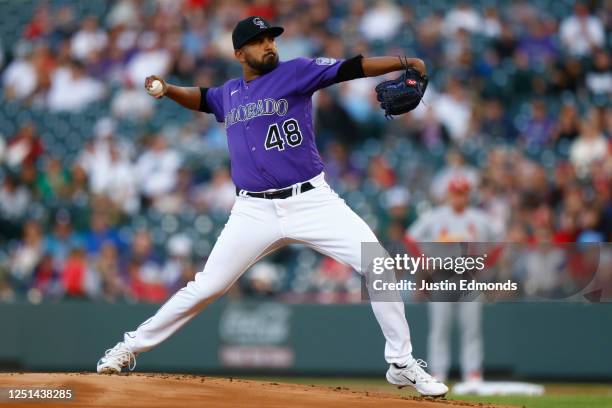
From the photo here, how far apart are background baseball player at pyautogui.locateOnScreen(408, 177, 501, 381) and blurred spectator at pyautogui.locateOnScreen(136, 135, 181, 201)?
418cm

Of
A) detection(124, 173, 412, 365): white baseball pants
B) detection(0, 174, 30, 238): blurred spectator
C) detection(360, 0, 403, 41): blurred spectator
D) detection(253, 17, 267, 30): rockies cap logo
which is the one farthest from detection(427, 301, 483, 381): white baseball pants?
detection(0, 174, 30, 238): blurred spectator

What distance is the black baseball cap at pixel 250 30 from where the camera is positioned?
6523mm

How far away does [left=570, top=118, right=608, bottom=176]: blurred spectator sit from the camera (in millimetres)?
12945

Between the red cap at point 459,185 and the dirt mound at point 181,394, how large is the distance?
4.47m

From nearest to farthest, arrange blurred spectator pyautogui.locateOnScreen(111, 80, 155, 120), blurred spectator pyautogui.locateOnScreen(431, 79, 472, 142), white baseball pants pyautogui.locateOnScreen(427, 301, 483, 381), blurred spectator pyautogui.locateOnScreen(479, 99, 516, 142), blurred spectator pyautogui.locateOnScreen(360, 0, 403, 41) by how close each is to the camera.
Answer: white baseball pants pyautogui.locateOnScreen(427, 301, 483, 381)
blurred spectator pyautogui.locateOnScreen(479, 99, 516, 142)
blurred spectator pyautogui.locateOnScreen(431, 79, 472, 142)
blurred spectator pyautogui.locateOnScreen(111, 80, 155, 120)
blurred spectator pyautogui.locateOnScreen(360, 0, 403, 41)

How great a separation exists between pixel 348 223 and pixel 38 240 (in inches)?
308

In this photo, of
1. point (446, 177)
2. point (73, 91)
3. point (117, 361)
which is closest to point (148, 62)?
point (73, 91)

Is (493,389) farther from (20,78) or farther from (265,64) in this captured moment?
(20,78)

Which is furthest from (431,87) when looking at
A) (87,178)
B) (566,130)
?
(87,178)

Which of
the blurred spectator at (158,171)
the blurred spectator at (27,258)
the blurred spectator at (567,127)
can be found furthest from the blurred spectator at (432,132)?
the blurred spectator at (27,258)

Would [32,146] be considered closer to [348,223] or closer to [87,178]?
[87,178]

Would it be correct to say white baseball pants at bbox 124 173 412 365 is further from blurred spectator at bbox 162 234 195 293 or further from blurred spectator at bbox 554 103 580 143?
blurred spectator at bbox 554 103 580 143

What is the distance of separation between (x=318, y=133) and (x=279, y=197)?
755cm

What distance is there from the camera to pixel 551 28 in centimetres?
1473
